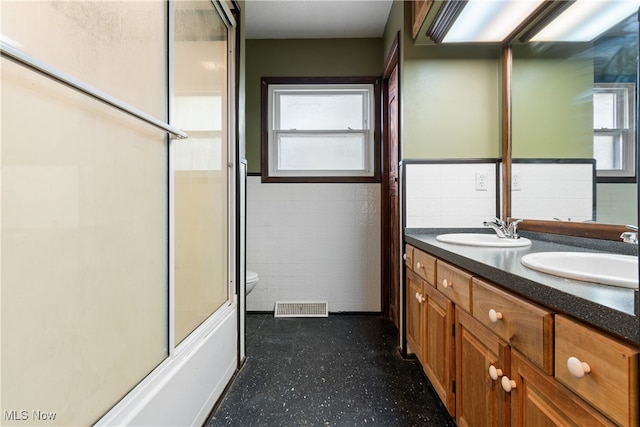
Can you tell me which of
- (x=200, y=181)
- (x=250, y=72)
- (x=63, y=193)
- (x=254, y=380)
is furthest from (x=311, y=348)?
(x=250, y=72)

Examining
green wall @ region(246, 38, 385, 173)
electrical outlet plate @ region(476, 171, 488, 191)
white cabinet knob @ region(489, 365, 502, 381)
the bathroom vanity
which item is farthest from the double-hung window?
white cabinet knob @ region(489, 365, 502, 381)

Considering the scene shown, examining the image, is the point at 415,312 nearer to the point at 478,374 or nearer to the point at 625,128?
the point at 478,374

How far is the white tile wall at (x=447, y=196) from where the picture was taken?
191cm

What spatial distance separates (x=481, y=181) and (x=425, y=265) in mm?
738

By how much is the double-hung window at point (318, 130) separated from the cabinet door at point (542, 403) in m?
2.07

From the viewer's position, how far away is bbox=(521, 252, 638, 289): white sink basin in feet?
2.53

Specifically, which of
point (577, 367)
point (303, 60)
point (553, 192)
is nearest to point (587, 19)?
point (553, 192)

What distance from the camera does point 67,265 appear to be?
2.18 feet

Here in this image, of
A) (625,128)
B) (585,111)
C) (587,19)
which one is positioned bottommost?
(625,128)

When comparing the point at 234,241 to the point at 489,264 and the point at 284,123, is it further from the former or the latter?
the point at 284,123

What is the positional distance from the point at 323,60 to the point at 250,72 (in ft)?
2.16

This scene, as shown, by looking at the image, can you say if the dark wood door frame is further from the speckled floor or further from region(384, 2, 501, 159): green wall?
region(384, 2, 501, 159): green wall

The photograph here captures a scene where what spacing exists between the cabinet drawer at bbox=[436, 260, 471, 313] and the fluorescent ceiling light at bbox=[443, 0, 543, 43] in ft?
4.23

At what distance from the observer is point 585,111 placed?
1312 millimetres
